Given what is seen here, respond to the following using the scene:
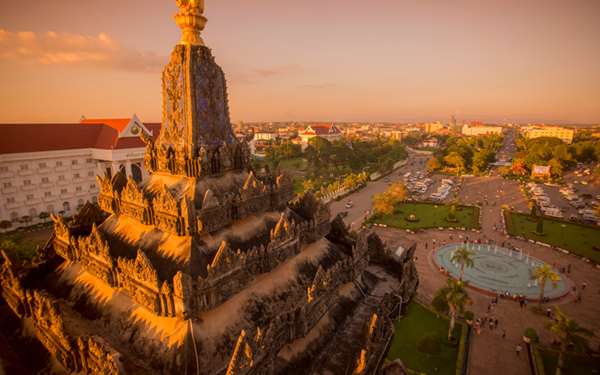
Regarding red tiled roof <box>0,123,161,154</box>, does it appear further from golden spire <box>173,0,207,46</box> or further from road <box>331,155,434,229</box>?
golden spire <box>173,0,207,46</box>

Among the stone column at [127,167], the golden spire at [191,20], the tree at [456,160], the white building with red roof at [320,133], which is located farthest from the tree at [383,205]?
the white building with red roof at [320,133]

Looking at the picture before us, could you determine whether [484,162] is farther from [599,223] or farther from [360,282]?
[360,282]

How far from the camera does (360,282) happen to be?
17.2 metres

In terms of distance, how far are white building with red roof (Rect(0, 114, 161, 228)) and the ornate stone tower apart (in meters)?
44.5

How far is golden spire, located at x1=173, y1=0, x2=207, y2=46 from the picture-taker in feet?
36.7

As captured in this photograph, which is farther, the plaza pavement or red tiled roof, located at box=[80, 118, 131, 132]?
red tiled roof, located at box=[80, 118, 131, 132]

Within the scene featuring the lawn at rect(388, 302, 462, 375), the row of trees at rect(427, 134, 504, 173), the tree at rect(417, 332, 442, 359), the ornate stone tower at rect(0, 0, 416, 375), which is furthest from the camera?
the row of trees at rect(427, 134, 504, 173)

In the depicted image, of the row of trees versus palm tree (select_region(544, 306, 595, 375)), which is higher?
the row of trees

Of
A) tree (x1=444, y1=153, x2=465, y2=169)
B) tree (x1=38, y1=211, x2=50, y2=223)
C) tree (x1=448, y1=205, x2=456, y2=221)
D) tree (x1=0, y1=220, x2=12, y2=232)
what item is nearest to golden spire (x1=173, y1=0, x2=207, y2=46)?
tree (x1=448, y1=205, x2=456, y2=221)

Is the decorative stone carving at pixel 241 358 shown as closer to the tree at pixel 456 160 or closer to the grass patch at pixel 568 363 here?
the grass patch at pixel 568 363

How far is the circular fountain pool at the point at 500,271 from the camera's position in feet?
103

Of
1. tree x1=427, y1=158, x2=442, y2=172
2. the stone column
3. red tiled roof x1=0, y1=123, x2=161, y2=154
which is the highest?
red tiled roof x1=0, y1=123, x2=161, y2=154

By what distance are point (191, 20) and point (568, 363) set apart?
32.8 metres

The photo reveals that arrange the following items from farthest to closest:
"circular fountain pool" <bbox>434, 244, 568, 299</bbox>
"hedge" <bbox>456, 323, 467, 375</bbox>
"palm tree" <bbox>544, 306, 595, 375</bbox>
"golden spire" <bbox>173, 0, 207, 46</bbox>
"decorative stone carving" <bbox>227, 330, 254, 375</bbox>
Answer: "circular fountain pool" <bbox>434, 244, 568, 299</bbox> → "hedge" <bbox>456, 323, 467, 375</bbox> → "palm tree" <bbox>544, 306, 595, 375</bbox> → "golden spire" <bbox>173, 0, 207, 46</bbox> → "decorative stone carving" <bbox>227, 330, 254, 375</bbox>
